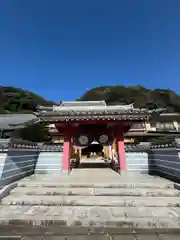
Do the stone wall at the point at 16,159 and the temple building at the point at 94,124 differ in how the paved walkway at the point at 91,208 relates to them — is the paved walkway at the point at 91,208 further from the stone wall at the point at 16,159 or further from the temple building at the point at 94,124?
the temple building at the point at 94,124

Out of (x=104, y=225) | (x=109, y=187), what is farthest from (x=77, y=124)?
(x=104, y=225)

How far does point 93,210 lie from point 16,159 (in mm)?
4615

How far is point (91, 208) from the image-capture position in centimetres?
398

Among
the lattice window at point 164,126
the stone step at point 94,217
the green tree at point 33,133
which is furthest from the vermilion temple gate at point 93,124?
the lattice window at point 164,126

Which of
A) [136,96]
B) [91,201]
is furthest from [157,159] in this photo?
[136,96]

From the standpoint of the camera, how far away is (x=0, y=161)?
5.52m

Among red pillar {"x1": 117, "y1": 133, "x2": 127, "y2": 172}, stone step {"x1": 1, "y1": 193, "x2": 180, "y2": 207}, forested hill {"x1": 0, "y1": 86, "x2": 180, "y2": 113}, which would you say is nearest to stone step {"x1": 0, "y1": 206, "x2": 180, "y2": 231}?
stone step {"x1": 1, "y1": 193, "x2": 180, "y2": 207}

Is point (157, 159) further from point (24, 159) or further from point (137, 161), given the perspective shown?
point (24, 159)

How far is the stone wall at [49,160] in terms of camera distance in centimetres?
851

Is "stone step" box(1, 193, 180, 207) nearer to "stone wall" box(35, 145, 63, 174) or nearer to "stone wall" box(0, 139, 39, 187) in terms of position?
"stone wall" box(0, 139, 39, 187)

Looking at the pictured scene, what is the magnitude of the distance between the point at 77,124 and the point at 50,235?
208 inches

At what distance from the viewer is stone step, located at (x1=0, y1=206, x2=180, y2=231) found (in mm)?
3234

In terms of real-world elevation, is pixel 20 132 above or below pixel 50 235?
above

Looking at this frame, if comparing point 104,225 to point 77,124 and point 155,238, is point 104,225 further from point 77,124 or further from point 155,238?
point 77,124
